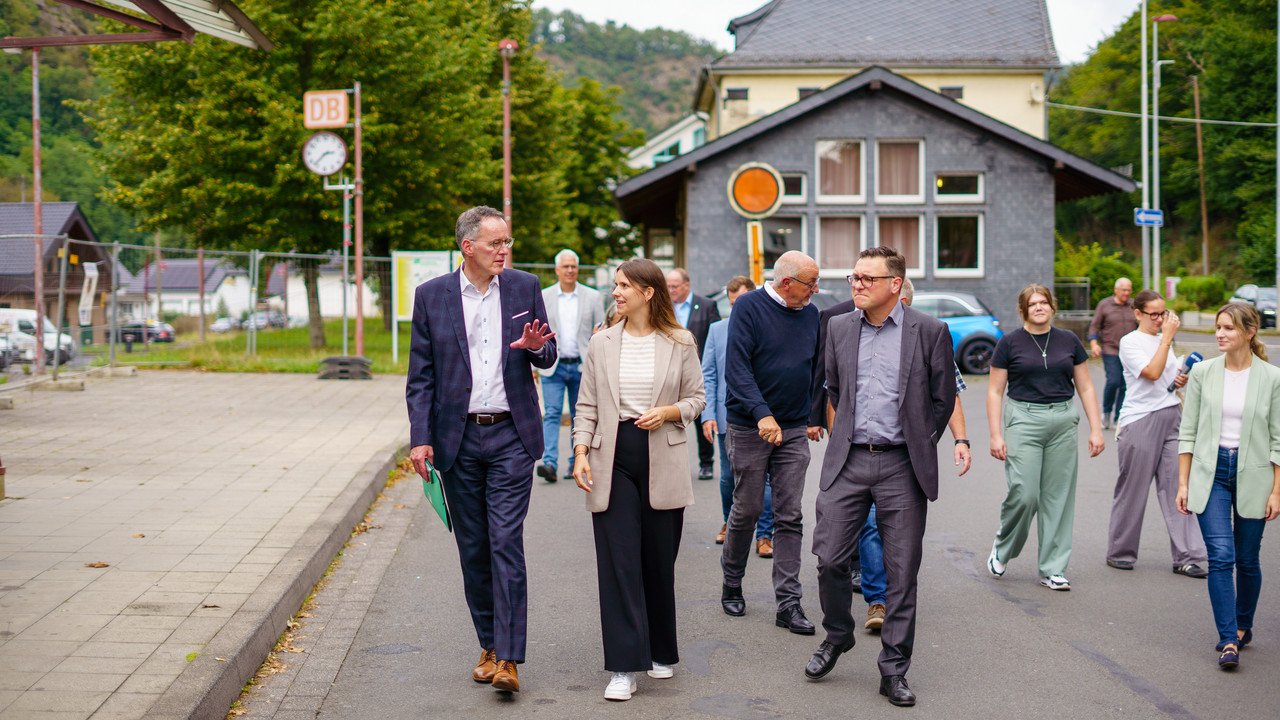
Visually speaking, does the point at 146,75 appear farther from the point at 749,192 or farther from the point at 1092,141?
Answer: the point at 1092,141

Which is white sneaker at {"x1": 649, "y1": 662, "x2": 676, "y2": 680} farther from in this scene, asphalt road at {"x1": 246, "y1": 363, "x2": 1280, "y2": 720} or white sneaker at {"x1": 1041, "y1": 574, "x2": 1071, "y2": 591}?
white sneaker at {"x1": 1041, "y1": 574, "x2": 1071, "y2": 591}

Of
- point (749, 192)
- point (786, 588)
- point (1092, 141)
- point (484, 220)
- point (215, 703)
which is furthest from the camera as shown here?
point (1092, 141)

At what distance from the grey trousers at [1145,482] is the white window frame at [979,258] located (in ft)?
70.9

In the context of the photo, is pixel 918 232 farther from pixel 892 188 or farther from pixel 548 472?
pixel 548 472

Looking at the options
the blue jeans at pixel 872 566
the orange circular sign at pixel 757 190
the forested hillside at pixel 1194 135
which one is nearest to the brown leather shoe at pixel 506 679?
the blue jeans at pixel 872 566

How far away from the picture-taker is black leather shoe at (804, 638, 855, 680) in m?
4.96

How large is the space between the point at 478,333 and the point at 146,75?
91.6ft

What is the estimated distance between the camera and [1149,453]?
23.9 feet

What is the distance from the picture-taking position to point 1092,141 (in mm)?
69750

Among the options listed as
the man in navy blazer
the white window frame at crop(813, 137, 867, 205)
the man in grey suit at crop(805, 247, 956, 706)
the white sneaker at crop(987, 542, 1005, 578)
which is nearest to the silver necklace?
the white sneaker at crop(987, 542, 1005, 578)

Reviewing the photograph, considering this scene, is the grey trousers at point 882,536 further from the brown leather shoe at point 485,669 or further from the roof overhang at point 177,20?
the roof overhang at point 177,20

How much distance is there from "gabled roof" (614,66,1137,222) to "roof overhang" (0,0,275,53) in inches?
807

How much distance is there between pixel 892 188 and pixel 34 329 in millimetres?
20041

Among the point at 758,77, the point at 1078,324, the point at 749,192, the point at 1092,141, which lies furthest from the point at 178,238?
the point at 749,192
